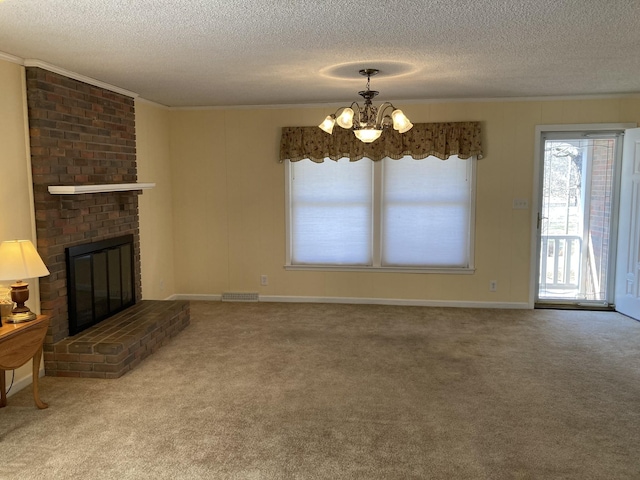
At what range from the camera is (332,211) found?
5859 mm

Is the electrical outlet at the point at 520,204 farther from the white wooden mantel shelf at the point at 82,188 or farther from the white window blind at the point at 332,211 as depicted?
the white wooden mantel shelf at the point at 82,188

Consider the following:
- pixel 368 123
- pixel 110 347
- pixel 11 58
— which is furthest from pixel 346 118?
pixel 110 347

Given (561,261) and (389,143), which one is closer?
(389,143)

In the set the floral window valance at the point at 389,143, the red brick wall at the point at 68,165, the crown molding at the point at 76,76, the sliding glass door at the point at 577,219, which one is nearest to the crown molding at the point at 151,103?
the crown molding at the point at 76,76

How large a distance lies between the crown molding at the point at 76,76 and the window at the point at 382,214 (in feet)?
6.51

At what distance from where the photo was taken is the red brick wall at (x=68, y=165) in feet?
11.9

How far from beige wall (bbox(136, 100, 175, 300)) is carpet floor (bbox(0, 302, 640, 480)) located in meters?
1.08

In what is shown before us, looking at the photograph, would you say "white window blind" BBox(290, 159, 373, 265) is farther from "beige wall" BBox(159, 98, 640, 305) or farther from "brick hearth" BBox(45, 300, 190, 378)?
"brick hearth" BBox(45, 300, 190, 378)

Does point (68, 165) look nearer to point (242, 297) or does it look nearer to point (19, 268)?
point (19, 268)

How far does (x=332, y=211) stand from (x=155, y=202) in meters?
2.02

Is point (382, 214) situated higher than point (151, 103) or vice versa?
point (151, 103)

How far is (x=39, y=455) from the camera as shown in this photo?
2.68 m

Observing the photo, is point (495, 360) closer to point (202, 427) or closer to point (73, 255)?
point (202, 427)

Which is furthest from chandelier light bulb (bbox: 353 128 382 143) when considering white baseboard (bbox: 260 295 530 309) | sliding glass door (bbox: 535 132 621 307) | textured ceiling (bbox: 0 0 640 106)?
sliding glass door (bbox: 535 132 621 307)
